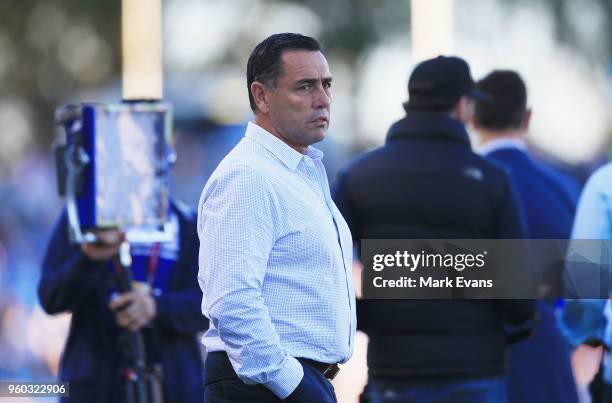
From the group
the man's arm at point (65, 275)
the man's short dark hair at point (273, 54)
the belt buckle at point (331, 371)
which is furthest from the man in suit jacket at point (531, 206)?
the man's short dark hair at point (273, 54)

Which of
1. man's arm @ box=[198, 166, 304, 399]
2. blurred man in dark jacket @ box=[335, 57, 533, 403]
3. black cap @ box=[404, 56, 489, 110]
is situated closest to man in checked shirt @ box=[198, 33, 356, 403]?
man's arm @ box=[198, 166, 304, 399]

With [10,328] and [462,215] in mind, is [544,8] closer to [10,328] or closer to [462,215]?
[462,215]

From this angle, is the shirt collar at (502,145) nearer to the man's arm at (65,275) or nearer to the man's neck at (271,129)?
the man's arm at (65,275)

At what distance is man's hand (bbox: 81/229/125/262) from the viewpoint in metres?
3.87

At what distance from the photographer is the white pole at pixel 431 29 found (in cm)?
661

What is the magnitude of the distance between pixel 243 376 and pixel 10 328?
5.61 m

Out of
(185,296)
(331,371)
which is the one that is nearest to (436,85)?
(185,296)

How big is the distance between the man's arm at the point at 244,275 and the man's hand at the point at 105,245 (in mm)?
1230

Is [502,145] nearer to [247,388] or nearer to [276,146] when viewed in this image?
[276,146]

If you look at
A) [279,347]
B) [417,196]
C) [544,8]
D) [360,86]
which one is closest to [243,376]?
[279,347]

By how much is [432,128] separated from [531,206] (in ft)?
2.10

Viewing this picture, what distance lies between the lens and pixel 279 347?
2.61 meters

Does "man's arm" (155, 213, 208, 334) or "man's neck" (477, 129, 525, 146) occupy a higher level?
"man's neck" (477, 129, 525, 146)

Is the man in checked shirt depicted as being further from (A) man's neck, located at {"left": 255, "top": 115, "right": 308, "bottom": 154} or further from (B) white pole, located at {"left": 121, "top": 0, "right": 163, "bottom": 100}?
(B) white pole, located at {"left": 121, "top": 0, "right": 163, "bottom": 100}
